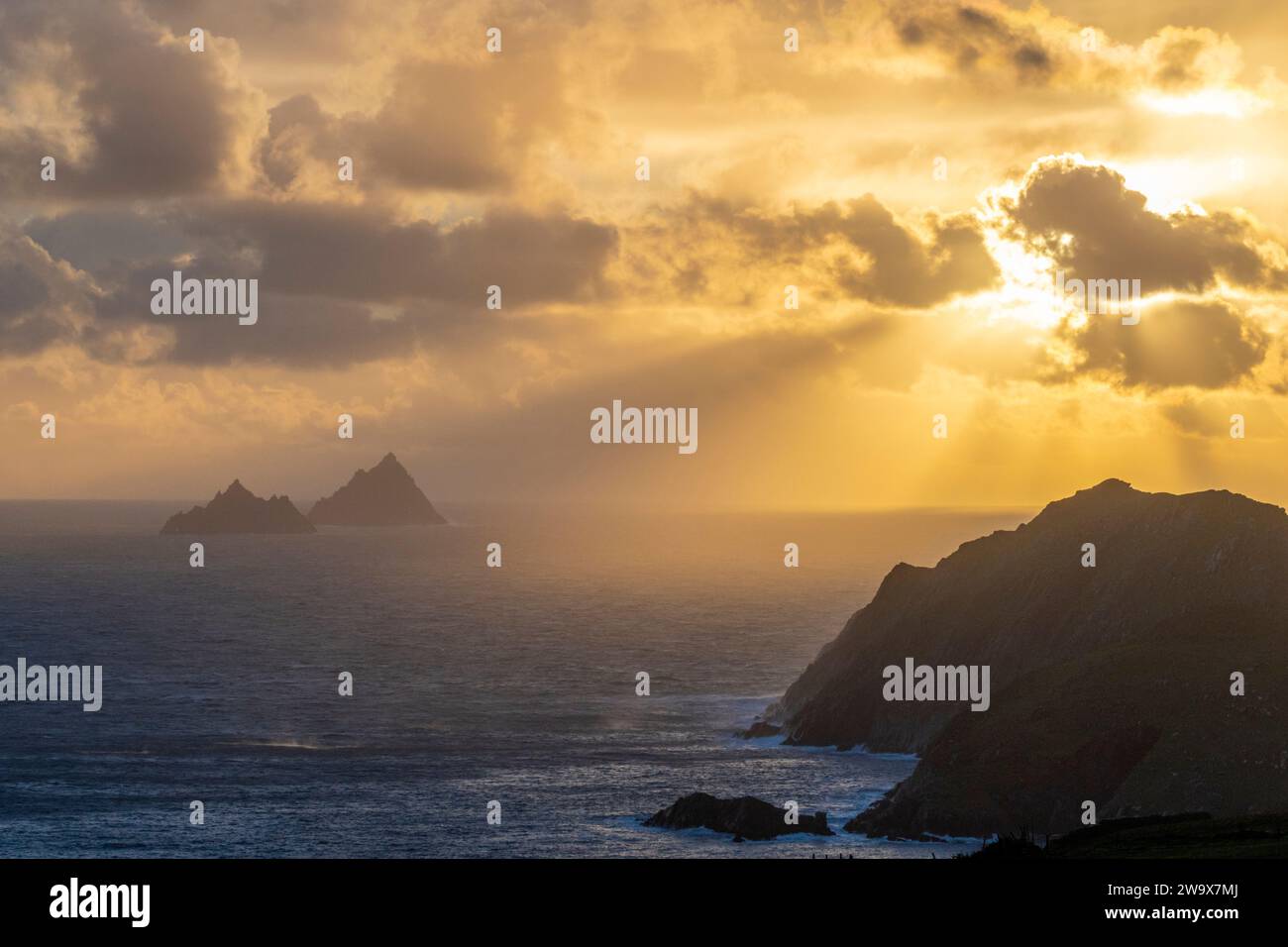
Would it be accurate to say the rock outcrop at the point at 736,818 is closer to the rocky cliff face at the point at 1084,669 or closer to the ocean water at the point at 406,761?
the ocean water at the point at 406,761
